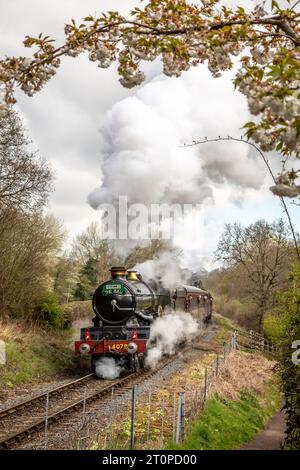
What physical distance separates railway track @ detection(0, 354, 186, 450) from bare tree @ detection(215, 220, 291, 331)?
18011 mm

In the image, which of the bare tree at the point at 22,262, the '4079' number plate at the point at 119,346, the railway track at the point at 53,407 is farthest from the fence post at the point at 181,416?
the bare tree at the point at 22,262

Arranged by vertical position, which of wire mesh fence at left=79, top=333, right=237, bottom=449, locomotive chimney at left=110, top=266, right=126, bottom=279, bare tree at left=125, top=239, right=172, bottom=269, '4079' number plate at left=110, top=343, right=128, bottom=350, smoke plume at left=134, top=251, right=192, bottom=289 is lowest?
wire mesh fence at left=79, top=333, right=237, bottom=449

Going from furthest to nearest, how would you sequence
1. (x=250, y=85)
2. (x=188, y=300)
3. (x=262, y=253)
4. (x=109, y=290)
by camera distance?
(x=262, y=253), (x=188, y=300), (x=109, y=290), (x=250, y=85)

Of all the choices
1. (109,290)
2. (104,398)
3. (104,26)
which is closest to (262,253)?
(109,290)

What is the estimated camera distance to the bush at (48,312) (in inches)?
874

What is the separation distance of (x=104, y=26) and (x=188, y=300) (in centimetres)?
1790

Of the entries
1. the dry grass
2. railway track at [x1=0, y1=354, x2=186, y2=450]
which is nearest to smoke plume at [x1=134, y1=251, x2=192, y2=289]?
the dry grass

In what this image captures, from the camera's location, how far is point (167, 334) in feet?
61.5

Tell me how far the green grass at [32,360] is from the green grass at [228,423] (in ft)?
18.5

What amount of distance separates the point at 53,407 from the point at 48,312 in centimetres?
1144

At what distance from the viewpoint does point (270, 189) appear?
4086mm

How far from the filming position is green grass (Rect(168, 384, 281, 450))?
9938 mm

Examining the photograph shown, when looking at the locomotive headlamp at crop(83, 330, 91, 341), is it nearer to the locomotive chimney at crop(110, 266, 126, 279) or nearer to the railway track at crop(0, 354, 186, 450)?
the railway track at crop(0, 354, 186, 450)
